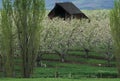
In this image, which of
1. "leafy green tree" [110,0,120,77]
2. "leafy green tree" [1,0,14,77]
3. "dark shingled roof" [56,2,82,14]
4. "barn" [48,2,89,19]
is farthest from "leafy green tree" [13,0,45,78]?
"dark shingled roof" [56,2,82,14]

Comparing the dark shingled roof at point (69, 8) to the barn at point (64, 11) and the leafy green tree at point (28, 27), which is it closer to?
the barn at point (64, 11)

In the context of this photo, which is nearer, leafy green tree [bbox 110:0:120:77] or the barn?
leafy green tree [bbox 110:0:120:77]

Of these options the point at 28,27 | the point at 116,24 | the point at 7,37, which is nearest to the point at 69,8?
the point at 116,24

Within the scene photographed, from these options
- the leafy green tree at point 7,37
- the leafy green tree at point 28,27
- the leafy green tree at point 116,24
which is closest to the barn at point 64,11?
the leafy green tree at point 116,24

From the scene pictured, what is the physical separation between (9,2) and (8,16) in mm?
1262

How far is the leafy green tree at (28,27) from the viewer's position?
3291 cm

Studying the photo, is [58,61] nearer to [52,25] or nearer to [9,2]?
[52,25]

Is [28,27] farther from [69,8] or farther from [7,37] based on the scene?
[69,8]

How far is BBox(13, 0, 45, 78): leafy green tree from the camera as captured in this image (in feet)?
108

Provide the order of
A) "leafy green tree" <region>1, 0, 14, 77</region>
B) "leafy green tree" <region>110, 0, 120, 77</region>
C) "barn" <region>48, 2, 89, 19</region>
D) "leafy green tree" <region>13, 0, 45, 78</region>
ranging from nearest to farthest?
"leafy green tree" <region>13, 0, 45, 78</region>
"leafy green tree" <region>1, 0, 14, 77</region>
"leafy green tree" <region>110, 0, 120, 77</region>
"barn" <region>48, 2, 89, 19</region>

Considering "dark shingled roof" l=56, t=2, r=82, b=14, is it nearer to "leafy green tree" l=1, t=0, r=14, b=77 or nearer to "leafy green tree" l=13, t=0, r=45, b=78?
"leafy green tree" l=1, t=0, r=14, b=77

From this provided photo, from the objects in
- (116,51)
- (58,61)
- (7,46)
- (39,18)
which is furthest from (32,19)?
(58,61)

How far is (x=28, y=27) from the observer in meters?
33.1

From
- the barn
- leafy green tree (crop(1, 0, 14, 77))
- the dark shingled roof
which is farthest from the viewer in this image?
the dark shingled roof
